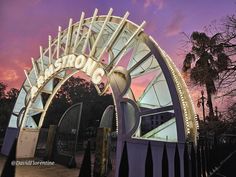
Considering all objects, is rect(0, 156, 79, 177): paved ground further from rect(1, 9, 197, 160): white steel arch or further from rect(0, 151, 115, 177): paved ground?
rect(1, 9, 197, 160): white steel arch

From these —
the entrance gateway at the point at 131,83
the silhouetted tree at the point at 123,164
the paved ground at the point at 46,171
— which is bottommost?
the paved ground at the point at 46,171

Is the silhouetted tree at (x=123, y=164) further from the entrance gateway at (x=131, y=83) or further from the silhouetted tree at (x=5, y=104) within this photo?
the silhouetted tree at (x=5, y=104)

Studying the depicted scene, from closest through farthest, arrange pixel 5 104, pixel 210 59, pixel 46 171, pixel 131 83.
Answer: pixel 210 59 → pixel 131 83 → pixel 46 171 → pixel 5 104

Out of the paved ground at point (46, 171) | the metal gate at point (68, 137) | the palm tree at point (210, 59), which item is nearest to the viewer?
the palm tree at point (210, 59)

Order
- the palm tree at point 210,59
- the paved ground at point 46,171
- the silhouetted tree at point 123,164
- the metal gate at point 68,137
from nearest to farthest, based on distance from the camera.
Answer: the silhouetted tree at point 123,164 < the palm tree at point 210,59 < the paved ground at point 46,171 < the metal gate at point 68,137

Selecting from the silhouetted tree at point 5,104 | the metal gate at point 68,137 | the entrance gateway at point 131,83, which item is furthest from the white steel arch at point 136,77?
the silhouetted tree at point 5,104

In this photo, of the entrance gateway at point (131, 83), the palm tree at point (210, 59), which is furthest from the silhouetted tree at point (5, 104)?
the palm tree at point (210, 59)

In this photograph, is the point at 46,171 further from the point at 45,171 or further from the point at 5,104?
the point at 5,104

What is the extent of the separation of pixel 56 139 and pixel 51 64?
13.2 ft

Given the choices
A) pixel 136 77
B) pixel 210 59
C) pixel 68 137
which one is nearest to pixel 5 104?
pixel 68 137

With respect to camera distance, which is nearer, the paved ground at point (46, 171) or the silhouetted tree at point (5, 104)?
the paved ground at point (46, 171)

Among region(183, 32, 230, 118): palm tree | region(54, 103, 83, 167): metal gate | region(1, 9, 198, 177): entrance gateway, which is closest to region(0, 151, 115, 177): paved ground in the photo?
region(54, 103, 83, 167): metal gate

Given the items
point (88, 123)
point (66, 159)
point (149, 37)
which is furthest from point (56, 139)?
point (88, 123)

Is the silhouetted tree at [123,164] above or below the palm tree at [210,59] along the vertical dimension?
below
